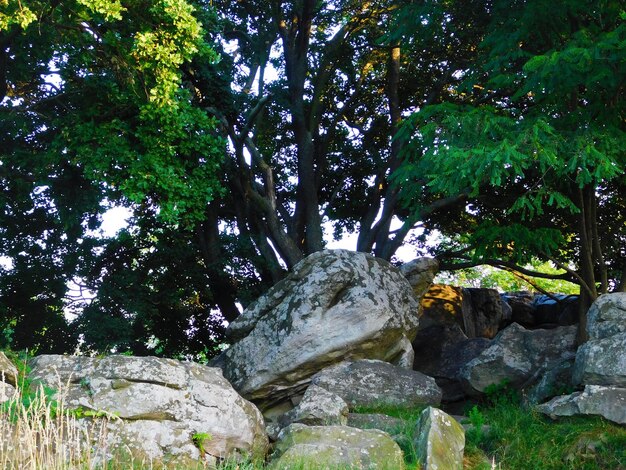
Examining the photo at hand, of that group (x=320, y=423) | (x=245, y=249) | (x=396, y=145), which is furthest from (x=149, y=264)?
(x=320, y=423)

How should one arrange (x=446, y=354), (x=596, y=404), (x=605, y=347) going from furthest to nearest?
(x=446, y=354), (x=605, y=347), (x=596, y=404)

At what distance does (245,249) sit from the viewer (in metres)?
18.0

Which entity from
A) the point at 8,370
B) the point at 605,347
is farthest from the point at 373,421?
the point at 8,370

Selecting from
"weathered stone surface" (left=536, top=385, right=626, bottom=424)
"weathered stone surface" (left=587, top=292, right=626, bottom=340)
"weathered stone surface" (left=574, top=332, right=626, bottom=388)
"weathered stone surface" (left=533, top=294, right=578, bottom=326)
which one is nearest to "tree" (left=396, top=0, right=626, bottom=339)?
"weathered stone surface" (left=587, top=292, right=626, bottom=340)

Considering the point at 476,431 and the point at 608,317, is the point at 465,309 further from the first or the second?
the point at 476,431

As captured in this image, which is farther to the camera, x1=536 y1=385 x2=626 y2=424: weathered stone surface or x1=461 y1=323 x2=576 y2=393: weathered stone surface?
x1=461 y1=323 x2=576 y2=393: weathered stone surface

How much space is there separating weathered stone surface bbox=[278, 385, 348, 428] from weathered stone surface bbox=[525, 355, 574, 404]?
3.54m

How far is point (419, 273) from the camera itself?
16875 millimetres

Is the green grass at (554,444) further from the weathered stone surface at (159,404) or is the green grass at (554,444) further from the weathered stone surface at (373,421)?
the weathered stone surface at (159,404)

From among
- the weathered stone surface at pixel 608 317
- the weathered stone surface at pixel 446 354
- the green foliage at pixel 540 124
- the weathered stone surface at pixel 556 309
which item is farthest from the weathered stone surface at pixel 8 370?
the weathered stone surface at pixel 556 309

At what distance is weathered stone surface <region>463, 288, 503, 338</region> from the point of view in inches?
832

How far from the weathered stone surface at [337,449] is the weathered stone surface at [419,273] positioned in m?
8.35

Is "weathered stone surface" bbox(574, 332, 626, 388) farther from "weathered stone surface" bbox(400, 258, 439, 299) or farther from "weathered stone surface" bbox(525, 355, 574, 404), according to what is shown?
"weathered stone surface" bbox(400, 258, 439, 299)

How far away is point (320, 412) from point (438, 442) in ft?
8.98
